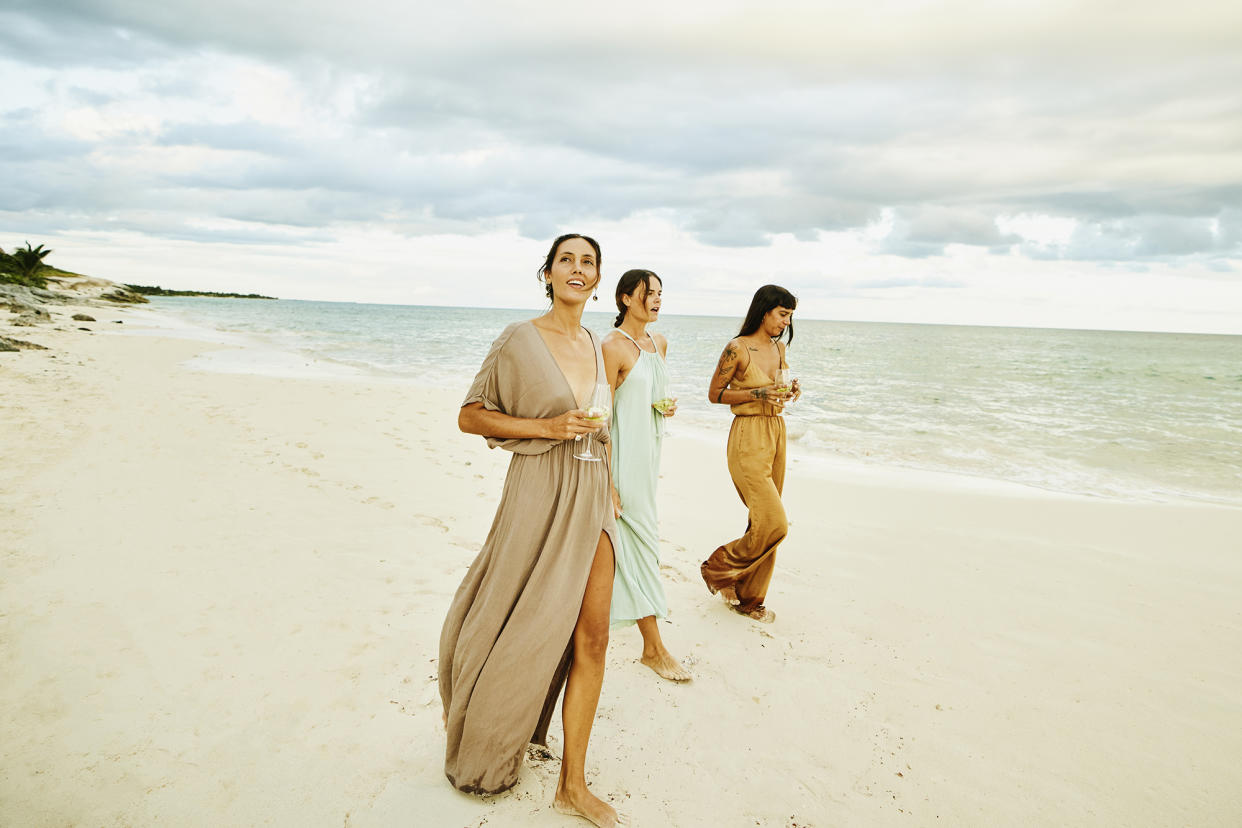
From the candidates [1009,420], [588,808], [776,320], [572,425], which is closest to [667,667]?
[588,808]

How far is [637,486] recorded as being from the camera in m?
3.76

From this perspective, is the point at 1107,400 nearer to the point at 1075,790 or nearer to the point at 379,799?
the point at 1075,790

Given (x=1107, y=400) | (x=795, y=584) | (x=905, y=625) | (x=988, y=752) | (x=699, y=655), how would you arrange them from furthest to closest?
1. (x=1107, y=400)
2. (x=795, y=584)
3. (x=905, y=625)
4. (x=699, y=655)
5. (x=988, y=752)

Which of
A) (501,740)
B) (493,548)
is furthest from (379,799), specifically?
(493,548)

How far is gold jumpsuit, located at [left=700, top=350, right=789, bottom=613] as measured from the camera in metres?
4.64

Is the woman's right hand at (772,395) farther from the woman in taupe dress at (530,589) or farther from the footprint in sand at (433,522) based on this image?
the footprint in sand at (433,522)

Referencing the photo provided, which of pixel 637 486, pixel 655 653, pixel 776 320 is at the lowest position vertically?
pixel 655 653

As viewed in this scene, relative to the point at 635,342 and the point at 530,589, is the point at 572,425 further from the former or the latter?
the point at 635,342

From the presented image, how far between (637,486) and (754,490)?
129 cm

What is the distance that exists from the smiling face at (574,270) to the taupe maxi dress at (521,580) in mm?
229

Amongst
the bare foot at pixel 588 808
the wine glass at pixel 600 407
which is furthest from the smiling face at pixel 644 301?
the bare foot at pixel 588 808

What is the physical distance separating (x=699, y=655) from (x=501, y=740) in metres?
1.84

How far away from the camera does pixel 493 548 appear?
2705 millimetres

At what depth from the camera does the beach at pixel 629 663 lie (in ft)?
9.42
